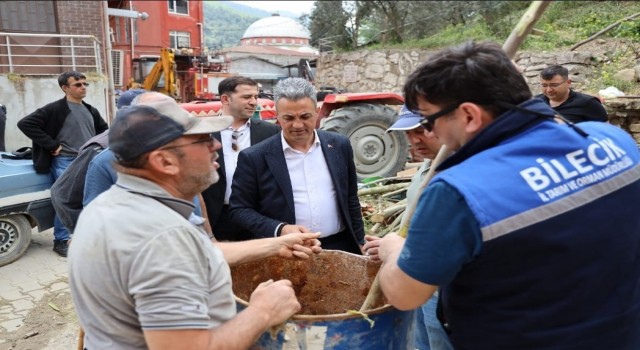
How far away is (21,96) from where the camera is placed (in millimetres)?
10234

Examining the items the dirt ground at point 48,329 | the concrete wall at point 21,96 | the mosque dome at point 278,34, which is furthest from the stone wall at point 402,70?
the mosque dome at point 278,34

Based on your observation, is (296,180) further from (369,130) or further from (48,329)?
(369,130)

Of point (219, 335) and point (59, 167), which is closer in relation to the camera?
point (219, 335)

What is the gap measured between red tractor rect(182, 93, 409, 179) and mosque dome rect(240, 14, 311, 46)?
3286 cm

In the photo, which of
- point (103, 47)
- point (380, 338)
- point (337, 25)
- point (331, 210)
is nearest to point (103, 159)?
point (331, 210)

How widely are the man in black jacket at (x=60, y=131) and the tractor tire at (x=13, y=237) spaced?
314mm

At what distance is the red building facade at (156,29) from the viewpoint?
1013 inches

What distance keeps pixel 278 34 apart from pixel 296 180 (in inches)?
1549

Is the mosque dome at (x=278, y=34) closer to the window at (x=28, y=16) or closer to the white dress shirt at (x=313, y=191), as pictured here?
the window at (x=28, y=16)

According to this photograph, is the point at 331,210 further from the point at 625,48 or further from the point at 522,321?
the point at 625,48

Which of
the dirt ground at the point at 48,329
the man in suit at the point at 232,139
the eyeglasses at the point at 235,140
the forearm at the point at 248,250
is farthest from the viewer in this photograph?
the dirt ground at the point at 48,329

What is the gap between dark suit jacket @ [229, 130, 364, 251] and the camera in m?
2.77

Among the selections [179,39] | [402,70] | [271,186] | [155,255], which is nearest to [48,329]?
[271,186]

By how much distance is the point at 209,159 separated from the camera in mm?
1581
